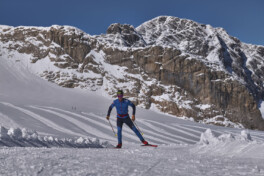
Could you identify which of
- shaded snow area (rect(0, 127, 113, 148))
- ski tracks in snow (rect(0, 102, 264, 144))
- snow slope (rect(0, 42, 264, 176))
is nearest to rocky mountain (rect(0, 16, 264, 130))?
ski tracks in snow (rect(0, 102, 264, 144))

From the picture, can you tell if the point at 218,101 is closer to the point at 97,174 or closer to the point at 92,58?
the point at 92,58

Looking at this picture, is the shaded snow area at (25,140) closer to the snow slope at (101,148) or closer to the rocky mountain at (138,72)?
the snow slope at (101,148)

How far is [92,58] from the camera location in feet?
341

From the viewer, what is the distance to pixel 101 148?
881cm

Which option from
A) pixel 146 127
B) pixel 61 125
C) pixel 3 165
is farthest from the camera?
pixel 146 127

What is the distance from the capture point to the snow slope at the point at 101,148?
404 centimetres

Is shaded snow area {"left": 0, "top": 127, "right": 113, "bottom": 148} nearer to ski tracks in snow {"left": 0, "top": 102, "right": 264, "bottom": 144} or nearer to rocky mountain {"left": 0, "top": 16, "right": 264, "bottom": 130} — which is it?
ski tracks in snow {"left": 0, "top": 102, "right": 264, "bottom": 144}

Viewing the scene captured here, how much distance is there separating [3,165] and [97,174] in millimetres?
1289

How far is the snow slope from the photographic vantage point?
4.04 m

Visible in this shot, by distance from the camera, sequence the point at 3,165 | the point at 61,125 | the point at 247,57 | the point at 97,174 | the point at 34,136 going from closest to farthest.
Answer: the point at 97,174 → the point at 3,165 → the point at 34,136 → the point at 61,125 → the point at 247,57

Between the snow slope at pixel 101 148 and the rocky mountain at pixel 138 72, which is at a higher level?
the rocky mountain at pixel 138 72

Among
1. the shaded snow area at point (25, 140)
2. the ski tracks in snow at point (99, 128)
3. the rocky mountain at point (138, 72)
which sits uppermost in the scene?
the rocky mountain at point (138, 72)

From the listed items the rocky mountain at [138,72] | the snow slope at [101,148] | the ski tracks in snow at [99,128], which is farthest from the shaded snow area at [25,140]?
the rocky mountain at [138,72]

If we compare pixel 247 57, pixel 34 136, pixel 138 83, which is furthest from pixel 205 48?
pixel 34 136
